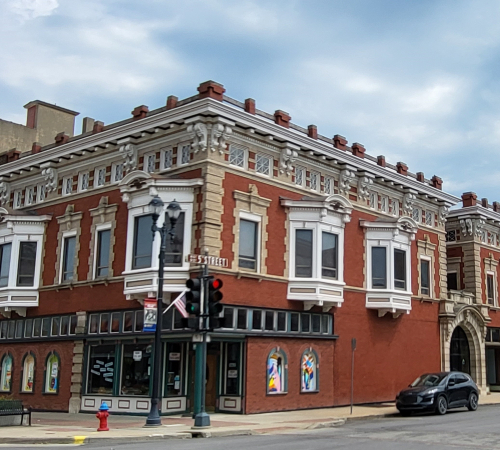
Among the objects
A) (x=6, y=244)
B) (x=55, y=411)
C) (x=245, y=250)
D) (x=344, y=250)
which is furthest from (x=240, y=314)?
(x=6, y=244)

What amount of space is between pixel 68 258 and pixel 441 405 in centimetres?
1674

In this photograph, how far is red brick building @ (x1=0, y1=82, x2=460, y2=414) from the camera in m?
25.6

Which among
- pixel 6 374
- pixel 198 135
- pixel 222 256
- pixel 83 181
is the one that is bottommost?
pixel 6 374

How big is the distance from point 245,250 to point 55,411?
10.6 meters

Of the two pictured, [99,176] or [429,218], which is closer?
[99,176]

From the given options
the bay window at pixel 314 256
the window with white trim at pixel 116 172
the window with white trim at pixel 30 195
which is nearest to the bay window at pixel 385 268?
the bay window at pixel 314 256

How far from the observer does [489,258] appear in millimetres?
42094

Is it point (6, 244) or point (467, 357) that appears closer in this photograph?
point (6, 244)

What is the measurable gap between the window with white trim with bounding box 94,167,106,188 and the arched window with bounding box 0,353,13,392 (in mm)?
9163

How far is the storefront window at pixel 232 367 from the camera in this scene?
83.6 ft

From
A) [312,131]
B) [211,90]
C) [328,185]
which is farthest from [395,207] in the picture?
[211,90]

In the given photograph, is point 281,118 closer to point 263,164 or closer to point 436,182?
point 263,164

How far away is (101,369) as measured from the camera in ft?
90.3

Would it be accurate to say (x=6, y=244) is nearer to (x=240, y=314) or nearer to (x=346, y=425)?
(x=240, y=314)
